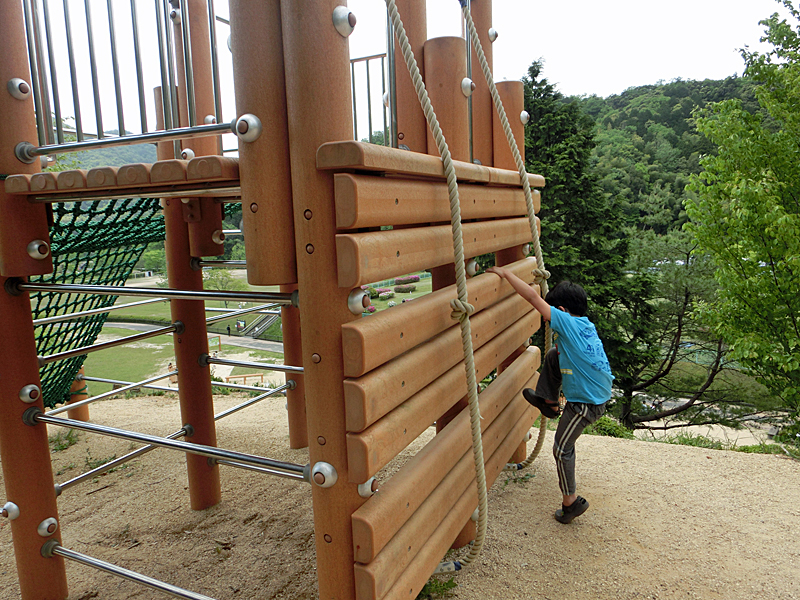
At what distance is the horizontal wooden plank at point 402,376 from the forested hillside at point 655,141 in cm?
2126

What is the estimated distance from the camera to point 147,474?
3977mm

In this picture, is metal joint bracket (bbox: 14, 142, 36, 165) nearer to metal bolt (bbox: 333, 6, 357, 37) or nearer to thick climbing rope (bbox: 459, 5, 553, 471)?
metal bolt (bbox: 333, 6, 357, 37)

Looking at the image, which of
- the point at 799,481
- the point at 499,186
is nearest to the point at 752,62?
the point at 799,481

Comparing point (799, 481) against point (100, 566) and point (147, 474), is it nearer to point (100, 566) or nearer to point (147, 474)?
point (100, 566)

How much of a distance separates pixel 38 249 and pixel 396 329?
1.56 metres

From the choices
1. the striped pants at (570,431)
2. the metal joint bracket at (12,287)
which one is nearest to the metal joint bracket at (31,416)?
the metal joint bracket at (12,287)

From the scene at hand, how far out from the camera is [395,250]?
5.58 feet

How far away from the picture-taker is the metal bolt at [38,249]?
2.20 meters

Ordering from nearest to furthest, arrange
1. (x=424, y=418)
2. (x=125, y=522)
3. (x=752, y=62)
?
(x=424, y=418) < (x=125, y=522) < (x=752, y=62)

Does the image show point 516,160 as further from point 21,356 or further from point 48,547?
point 48,547

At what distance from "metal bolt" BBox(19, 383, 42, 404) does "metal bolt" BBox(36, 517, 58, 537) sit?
544 mm

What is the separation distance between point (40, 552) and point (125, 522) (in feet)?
2.90

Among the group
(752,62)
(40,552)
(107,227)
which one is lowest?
(40,552)

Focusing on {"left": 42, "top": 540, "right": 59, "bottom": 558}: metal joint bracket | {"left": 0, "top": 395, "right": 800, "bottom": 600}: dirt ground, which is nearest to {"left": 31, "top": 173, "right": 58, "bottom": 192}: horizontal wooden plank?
{"left": 42, "top": 540, "right": 59, "bottom": 558}: metal joint bracket
